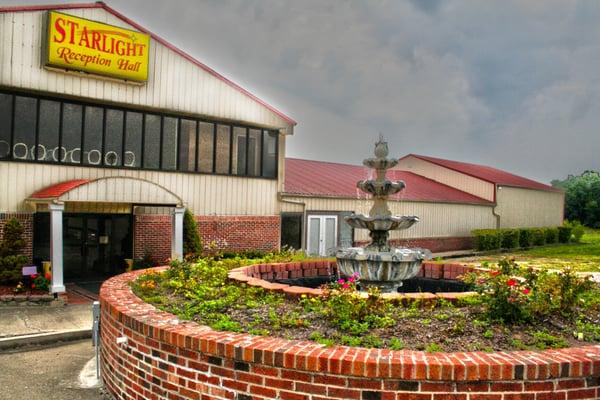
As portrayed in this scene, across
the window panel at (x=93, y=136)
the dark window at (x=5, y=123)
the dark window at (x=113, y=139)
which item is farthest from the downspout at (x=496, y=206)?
the dark window at (x=5, y=123)

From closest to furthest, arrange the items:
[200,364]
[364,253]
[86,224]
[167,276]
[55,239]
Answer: [200,364], [167,276], [364,253], [55,239], [86,224]

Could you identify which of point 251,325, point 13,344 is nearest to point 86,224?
point 13,344

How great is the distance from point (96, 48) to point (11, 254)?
630 centimetres

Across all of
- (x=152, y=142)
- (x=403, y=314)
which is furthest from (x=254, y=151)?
(x=403, y=314)

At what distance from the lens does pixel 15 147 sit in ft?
47.4

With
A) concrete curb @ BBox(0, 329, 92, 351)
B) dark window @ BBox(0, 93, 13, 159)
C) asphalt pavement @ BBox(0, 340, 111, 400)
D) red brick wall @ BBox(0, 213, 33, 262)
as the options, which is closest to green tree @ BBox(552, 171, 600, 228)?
red brick wall @ BBox(0, 213, 33, 262)

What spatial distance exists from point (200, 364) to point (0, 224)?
11980mm

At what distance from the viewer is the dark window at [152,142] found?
17.1 metres

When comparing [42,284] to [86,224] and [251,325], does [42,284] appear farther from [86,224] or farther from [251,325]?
[251,325]

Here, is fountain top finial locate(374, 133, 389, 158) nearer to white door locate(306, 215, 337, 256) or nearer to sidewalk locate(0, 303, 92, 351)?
sidewalk locate(0, 303, 92, 351)

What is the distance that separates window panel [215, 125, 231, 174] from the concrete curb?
9558 millimetres

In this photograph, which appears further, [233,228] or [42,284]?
[233,228]

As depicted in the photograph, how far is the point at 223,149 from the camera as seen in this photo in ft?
62.1

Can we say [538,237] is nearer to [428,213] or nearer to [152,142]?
[428,213]
